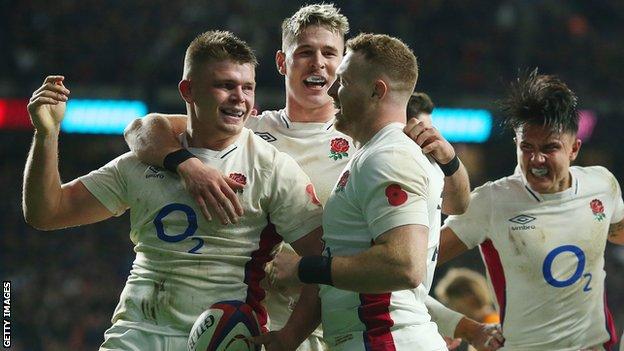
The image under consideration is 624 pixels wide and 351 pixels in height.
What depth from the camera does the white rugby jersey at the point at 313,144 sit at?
5102mm

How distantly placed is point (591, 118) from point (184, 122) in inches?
637

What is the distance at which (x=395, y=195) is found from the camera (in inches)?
146

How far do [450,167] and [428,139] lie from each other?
0.41 meters

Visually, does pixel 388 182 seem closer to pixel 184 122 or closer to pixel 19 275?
pixel 184 122

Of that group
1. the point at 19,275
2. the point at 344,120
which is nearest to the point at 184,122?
the point at 344,120

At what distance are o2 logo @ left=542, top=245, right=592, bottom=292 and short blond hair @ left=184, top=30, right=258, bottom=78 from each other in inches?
75.0

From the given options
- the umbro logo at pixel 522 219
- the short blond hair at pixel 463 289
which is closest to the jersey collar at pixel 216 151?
the umbro logo at pixel 522 219

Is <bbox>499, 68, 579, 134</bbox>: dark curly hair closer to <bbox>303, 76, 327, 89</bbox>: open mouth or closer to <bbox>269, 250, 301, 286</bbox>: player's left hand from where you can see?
<bbox>303, 76, 327, 89</bbox>: open mouth

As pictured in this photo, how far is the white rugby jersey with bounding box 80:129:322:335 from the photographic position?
4410mm

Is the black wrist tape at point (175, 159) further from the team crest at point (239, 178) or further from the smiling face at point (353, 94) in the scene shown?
the smiling face at point (353, 94)

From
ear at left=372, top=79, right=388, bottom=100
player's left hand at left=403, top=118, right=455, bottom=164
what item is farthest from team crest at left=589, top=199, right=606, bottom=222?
ear at left=372, top=79, right=388, bottom=100

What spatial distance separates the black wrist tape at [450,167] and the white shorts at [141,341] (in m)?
1.39

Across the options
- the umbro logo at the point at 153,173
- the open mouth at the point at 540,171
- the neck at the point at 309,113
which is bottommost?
the umbro logo at the point at 153,173

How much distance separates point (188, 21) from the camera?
760 inches
